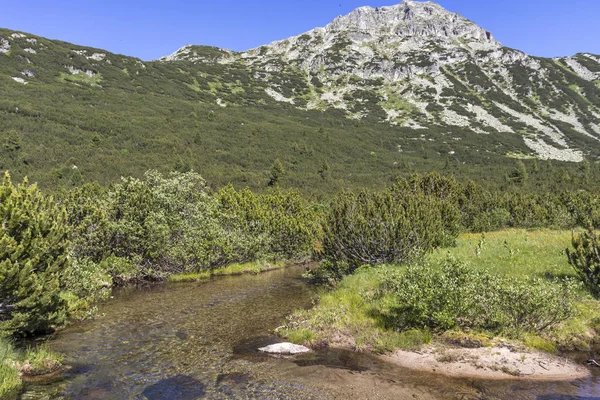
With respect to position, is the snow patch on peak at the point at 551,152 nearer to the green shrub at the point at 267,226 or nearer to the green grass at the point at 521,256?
the green shrub at the point at 267,226

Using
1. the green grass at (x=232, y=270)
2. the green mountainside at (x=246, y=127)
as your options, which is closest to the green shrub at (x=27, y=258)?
the green grass at (x=232, y=270)

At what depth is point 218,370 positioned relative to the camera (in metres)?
13.4

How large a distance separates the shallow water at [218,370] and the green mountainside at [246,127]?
52801mm

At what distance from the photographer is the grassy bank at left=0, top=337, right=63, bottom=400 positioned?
36.6 ft

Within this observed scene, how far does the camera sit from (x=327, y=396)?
1132 cm

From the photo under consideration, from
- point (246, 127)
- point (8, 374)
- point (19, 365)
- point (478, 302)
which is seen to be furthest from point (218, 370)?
point (246, 127)

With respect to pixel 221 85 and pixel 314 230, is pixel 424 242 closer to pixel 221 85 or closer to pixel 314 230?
pixel 314 230

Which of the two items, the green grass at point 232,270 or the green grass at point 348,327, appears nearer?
the green grass at point 348,327

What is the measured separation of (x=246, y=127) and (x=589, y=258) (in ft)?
369

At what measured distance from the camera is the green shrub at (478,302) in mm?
14211

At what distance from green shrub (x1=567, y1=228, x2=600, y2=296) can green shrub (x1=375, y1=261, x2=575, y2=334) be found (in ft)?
9.58

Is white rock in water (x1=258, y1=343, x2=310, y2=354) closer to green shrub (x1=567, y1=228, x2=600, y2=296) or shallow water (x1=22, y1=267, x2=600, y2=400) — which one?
shallow water (x1=22, y1=267, x2=600, y2=400)

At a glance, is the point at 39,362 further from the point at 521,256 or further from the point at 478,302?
the point at 521,256

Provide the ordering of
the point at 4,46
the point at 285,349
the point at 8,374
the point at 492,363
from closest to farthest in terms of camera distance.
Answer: the point at 8,374 < the point at 492,363 < the point at 285,349 < the point at 4,46
